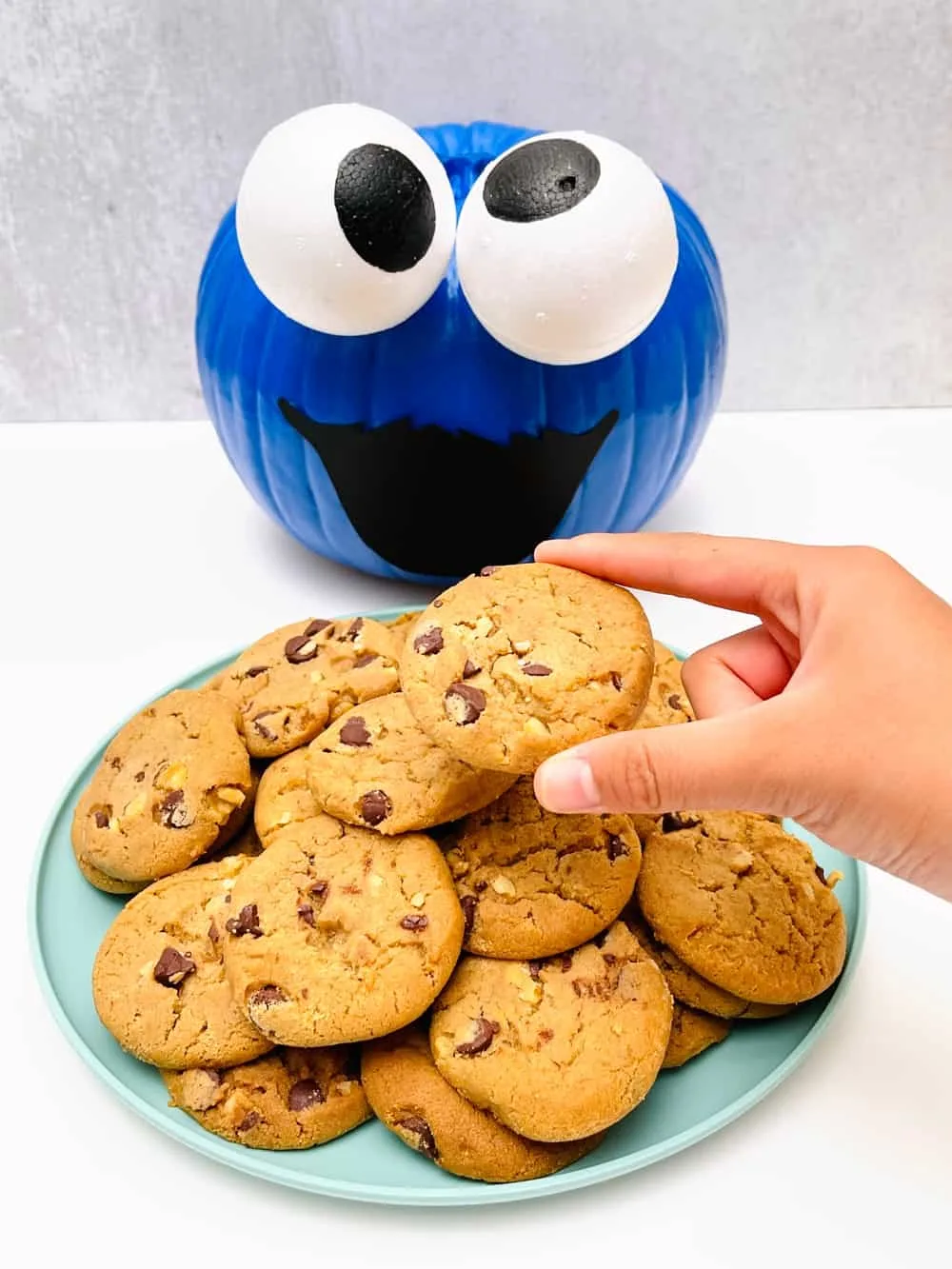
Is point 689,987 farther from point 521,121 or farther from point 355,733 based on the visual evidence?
point 521,121

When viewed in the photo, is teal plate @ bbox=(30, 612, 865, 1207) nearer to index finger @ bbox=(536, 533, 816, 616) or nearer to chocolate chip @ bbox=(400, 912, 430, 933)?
chocolate chip @ bbox=(400, 912, 430, 933)

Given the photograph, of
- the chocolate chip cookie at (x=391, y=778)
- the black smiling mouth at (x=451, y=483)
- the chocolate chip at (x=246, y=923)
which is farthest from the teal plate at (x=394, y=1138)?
the black smiling mouth at (x=451, y=483)

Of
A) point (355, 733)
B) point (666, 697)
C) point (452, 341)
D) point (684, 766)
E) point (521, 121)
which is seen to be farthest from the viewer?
point (521, 121)

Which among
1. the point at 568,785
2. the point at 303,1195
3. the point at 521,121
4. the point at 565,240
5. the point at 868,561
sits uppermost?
the point at 521,121

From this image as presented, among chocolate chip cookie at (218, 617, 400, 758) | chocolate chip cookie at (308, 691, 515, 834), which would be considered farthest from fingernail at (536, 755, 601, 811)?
chocolate chip cookie at (218, 617, 400, 758)

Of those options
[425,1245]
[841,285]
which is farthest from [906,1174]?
[841,285]

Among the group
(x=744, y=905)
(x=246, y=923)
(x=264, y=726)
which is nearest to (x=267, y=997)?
(x=246, y=923)

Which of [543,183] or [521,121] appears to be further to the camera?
[521,121]
